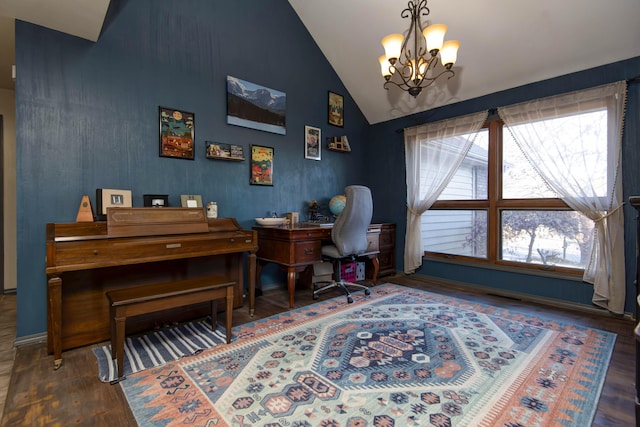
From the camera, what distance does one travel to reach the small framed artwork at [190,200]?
2.84m

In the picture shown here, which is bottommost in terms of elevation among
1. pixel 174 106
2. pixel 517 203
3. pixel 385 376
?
pixel 385 376

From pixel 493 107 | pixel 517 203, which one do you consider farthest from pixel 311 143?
pixel 517 203

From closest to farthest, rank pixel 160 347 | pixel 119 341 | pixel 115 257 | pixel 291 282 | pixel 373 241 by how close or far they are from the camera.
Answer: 1. pixel 119 341
2. pixel 115 257
3. pixel 160 347
4. pixel 291 282
5. pixel 373 241

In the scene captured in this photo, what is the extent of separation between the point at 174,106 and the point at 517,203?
3833 millimetres

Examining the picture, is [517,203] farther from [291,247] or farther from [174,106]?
[174,106]

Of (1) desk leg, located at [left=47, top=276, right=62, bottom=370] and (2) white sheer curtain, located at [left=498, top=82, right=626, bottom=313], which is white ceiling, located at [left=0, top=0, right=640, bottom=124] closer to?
(2) white sheer curtain, located at [left=498, top=82, right=626, bottom=313]

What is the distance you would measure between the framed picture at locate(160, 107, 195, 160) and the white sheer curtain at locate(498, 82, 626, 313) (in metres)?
3.56

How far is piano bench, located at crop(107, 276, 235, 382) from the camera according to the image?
1.76 m

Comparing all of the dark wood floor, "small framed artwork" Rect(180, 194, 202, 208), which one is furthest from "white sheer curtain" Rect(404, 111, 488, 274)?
"small framed artwork" Rect(180, 194, 202, 208)

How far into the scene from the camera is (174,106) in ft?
9.46

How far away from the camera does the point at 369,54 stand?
387 cm

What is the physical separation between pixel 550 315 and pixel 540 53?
102 inches

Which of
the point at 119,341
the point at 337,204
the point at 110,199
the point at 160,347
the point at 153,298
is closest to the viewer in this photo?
the point at 119,341

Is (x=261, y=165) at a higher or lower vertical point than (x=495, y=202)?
higher
